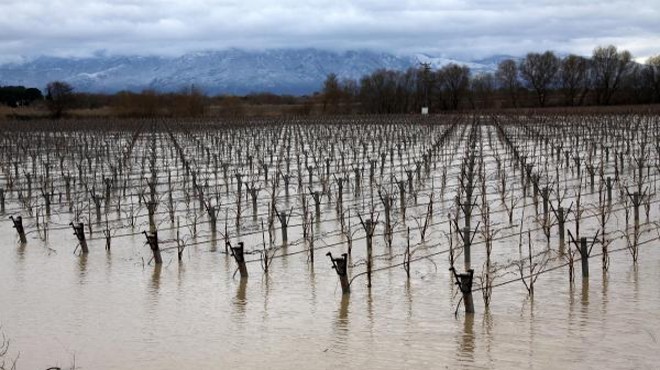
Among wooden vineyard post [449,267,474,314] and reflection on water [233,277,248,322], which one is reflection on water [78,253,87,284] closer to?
reflection on water [233,277,248,322]

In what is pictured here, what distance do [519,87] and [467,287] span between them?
82.8 meters

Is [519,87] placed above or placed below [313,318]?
above

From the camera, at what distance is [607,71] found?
270 feet

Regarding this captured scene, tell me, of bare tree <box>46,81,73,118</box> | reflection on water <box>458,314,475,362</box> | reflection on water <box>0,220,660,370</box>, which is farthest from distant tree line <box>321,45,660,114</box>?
reflection on water <box>458,314,475,362</box>

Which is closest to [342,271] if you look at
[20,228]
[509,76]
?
[20,228]

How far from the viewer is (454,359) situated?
699cm

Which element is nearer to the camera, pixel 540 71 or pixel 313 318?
pixel 313 318

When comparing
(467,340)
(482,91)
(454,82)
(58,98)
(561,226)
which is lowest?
(467,340)

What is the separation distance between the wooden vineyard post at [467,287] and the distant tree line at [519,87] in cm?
6786

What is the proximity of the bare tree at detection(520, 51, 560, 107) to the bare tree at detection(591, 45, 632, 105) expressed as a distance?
4053mm

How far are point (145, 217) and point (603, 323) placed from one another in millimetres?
8991

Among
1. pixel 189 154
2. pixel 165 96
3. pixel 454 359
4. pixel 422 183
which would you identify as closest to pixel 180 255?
pixel 454 359

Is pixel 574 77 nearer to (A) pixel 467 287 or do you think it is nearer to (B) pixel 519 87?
(B) pixel 519 87

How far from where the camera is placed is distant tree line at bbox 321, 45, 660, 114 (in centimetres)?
7856
